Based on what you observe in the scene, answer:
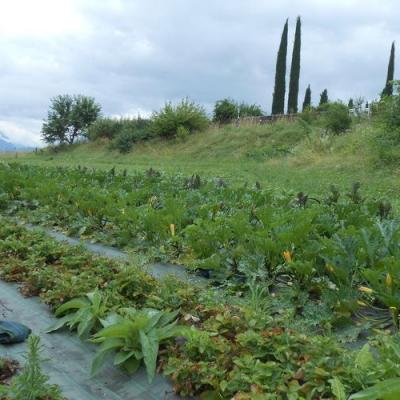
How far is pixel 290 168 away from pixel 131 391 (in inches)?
486

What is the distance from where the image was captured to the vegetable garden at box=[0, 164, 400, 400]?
2064 mm

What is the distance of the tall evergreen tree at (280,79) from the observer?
105 feet

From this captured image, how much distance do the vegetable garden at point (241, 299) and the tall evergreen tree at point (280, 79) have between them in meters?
28.0

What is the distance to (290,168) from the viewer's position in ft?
46.6

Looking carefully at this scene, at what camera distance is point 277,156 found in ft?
60.1

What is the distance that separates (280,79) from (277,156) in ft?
49.4

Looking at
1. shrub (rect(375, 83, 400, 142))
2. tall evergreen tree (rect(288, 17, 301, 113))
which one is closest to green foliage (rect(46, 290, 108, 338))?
shrub (rect(375, 83, 400, 142))

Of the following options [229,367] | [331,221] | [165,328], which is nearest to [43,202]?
[331,221]

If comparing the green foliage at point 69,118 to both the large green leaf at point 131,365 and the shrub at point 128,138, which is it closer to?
the shrub at point 128,138

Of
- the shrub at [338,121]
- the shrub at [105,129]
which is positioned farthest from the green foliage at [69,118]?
the shrub at [338,121]

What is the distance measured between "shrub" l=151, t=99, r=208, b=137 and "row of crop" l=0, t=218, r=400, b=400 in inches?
893

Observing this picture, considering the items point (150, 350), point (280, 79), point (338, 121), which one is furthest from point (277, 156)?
point (150, 350)

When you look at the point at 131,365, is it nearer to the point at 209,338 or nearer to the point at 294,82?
the point at 209,338

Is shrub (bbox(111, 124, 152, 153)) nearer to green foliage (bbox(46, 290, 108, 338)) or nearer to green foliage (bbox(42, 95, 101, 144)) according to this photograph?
green foliage (bbox(42, 95, 101, 144))
